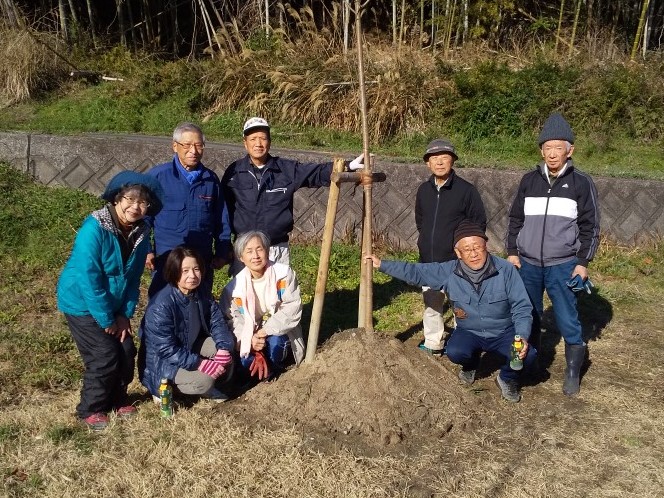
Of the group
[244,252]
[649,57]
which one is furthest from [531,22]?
[244,252]

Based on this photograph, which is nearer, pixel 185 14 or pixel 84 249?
pixel 84 249

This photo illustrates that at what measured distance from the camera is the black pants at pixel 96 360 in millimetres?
3857

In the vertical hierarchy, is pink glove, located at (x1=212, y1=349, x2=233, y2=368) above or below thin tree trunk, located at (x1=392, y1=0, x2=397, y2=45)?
below

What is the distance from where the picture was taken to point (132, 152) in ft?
25.6

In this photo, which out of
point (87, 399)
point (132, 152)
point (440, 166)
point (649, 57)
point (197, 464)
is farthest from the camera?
point (649, 57)

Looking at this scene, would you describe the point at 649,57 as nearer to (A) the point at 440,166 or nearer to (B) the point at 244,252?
(A) the point at 440,166

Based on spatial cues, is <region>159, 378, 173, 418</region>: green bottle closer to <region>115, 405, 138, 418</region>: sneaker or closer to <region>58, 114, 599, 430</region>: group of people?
<region>58, 114, 599, 430</region>: group of people

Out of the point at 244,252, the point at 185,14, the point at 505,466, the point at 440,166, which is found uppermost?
the point at 185,14

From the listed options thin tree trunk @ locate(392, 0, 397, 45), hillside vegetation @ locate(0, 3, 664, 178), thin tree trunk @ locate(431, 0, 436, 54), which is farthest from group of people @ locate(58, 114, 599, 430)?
thin tree trunk @ locate(431, 0, 436, 54)

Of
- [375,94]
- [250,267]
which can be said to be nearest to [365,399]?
[250,267]

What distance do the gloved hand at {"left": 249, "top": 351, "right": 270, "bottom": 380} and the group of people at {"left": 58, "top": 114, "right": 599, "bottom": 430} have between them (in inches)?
0.6

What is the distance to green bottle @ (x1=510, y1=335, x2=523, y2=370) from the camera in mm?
4086

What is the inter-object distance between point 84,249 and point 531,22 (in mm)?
→ 9865

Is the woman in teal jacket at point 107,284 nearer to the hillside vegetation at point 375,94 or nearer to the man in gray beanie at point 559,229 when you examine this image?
the man in gray beanie at point 559,229
